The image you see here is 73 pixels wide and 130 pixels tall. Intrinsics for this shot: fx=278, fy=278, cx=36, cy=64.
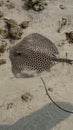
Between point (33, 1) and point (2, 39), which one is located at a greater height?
point (33, 1)

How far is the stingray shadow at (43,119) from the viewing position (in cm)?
606

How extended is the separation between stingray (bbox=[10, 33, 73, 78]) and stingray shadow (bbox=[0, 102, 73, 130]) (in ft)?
3.52

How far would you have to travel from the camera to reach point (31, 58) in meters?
7.11

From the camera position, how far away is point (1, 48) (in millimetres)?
7633

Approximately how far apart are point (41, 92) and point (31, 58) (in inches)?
A: 36.0

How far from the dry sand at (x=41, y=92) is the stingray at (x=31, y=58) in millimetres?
184

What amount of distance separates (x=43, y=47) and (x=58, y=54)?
49 cm

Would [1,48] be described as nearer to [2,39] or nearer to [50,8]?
[2,39]

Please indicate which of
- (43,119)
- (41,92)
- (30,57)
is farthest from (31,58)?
(43,119)

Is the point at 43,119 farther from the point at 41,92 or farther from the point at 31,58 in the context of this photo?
the point at 31,58

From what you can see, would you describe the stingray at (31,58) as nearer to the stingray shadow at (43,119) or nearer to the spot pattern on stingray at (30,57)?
the spot pattern on stingray at (30,57)

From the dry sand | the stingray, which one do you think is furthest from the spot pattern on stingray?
the dry sand

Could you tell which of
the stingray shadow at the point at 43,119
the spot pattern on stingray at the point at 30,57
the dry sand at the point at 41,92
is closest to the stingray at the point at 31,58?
the spot pattern on stingray at the point at 30,57

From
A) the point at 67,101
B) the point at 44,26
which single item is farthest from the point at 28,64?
the point at 44,26
